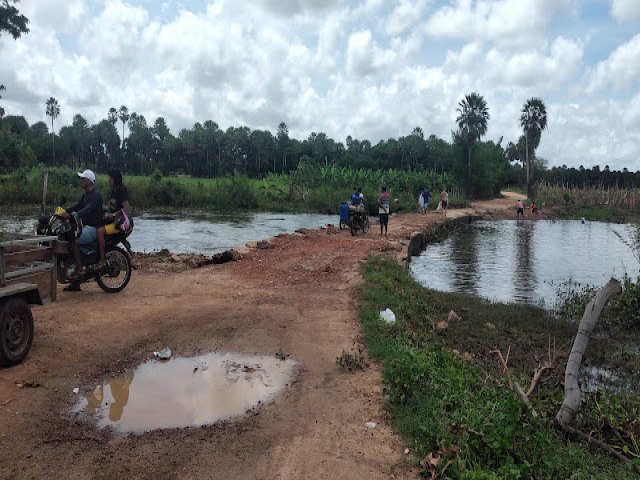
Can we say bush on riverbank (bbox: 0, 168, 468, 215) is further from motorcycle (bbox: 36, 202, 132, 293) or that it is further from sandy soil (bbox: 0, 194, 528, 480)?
motorcycle (bbox: 36, 202, 132, 293)

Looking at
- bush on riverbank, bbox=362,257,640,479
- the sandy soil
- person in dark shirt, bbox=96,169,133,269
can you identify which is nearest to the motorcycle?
person in dark shirt, bbox=96,169,133,269

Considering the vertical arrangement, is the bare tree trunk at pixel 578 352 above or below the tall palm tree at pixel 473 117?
below

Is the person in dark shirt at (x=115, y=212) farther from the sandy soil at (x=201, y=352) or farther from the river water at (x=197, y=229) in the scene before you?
the river water at (x=197, y=229)

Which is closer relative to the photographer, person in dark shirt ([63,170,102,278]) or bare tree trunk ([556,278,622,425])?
bare tree trunk ([556,278,622,425])

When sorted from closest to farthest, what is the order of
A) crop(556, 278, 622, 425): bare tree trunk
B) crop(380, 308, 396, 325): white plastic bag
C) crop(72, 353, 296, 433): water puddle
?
1. crop(72, 353, 296, 433): water puddle
2. crop(556, 278, 622, 425): bare tree trunk
3. crop(380, 308, 396, 325): white plastic bag

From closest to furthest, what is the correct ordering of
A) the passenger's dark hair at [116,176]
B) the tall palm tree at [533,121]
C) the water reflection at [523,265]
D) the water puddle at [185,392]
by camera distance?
the water puddle at [185,392]
the passenger's dark hair at [116,176]
the water reflection at [523,265]
the tall palm tree at [533,121]

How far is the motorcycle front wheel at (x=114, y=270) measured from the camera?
838 cm

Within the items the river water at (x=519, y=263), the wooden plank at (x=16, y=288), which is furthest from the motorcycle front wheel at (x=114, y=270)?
the river water at (x=519, y=263)

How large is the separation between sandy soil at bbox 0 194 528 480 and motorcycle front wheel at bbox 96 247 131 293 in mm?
174

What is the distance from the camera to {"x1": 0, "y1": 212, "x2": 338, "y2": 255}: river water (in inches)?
779

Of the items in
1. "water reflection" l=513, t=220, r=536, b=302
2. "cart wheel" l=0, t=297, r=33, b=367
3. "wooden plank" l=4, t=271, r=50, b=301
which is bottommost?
"water reflection" l=513, t=220, r=536, b=302

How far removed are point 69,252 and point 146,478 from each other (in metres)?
5.14

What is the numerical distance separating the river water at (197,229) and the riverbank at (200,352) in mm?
8994

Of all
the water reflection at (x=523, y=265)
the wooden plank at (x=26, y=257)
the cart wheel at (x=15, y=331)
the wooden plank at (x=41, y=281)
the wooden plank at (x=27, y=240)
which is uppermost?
the wooden plank at (x=27, y=240)
